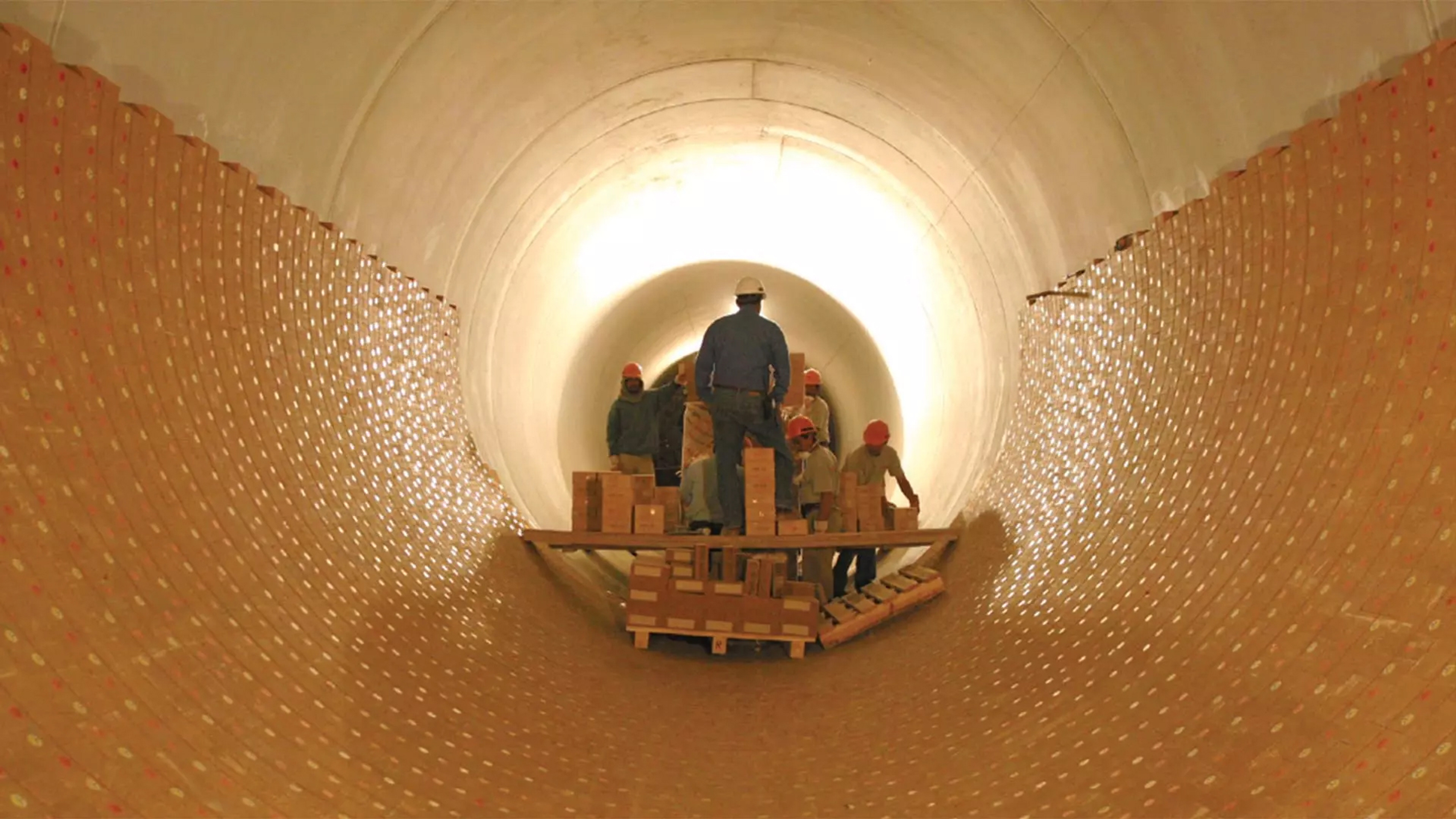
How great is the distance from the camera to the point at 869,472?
8.13 metres

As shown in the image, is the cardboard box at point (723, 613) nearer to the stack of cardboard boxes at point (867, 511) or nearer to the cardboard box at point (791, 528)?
the cardboard box at point (791, 528)

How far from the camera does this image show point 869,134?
7395 mm

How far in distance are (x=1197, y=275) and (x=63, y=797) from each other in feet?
14.8

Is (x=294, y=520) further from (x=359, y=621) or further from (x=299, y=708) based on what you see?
(x=299, y=708)

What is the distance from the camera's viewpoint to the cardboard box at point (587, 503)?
7066 mm

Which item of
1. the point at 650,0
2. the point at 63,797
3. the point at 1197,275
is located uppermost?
the point at 650,0

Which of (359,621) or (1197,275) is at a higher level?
(1197,275)

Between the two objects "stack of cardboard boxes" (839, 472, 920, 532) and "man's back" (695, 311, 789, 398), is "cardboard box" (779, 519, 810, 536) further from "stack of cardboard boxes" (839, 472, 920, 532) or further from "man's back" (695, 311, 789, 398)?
"man's back" (695, 311, 789, 398)

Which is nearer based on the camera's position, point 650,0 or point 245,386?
point 245,386

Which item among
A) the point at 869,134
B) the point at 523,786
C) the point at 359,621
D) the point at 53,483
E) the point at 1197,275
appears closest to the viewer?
the point at 53,483

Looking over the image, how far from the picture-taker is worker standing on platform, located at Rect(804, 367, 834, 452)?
10.0 metres

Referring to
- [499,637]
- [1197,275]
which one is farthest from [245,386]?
[1197,275]

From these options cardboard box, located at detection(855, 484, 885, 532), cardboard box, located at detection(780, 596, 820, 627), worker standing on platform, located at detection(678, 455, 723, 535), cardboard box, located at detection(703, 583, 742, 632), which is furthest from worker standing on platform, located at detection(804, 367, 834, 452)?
cardboard box, located at detection(703, 583, 742, 632)

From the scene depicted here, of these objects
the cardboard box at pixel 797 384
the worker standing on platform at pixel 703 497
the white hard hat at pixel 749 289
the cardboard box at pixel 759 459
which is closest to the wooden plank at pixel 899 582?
the cardboard box at pixel 759 459
